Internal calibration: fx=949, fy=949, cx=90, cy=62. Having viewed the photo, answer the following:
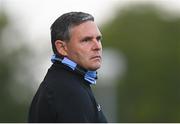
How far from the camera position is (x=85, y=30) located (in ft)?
23.6

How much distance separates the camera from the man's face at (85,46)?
7.19m

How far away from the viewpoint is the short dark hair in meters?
7.20

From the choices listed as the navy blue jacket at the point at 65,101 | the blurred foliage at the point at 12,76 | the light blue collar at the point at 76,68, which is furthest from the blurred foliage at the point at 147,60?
the navy blue jacket at the point at 65,101

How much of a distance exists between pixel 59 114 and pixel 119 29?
7105 cm

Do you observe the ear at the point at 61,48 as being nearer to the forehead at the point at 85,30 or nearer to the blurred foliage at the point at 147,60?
the forehead at the point at 85,30

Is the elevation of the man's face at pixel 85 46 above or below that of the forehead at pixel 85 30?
below

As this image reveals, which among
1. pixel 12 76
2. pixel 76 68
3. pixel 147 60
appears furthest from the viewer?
pixel 147 60

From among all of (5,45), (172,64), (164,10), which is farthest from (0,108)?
(164,10)

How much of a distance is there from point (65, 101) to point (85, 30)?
605mm

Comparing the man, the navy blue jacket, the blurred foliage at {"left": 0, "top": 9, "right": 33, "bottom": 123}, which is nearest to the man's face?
the man

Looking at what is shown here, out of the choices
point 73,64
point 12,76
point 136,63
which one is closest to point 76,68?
point 73,64

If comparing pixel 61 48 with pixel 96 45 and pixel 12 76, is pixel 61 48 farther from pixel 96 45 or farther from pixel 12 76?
pixel 12 76

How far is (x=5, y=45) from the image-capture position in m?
39.7

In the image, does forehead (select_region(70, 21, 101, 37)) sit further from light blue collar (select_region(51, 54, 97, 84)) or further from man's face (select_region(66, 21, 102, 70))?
light blue collar (select_region(51, 54, 97, 84))
